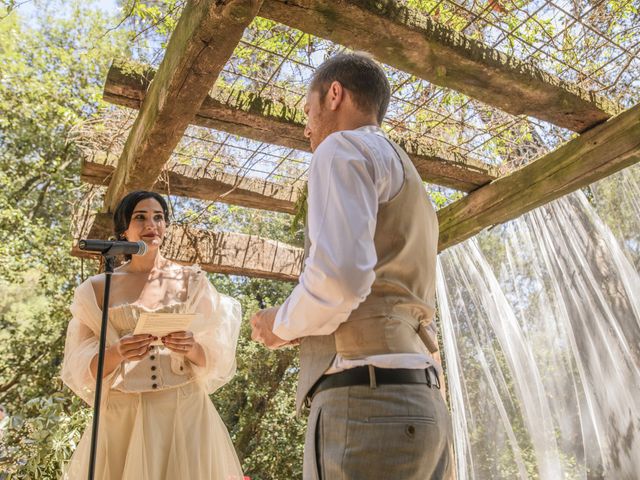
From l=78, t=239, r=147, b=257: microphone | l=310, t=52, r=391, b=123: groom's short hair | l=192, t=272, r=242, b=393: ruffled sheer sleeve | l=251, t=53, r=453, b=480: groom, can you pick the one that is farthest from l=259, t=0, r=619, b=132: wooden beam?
l=192, t=272, r=242, b=393: ruffled sheer sleeve

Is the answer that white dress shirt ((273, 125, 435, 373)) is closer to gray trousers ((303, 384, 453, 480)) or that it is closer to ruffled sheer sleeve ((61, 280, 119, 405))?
gray trousers ((303, 384, 453, 480))

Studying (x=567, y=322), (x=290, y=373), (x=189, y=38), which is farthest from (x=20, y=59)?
(x=567, y=322)

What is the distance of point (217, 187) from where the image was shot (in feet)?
12.0

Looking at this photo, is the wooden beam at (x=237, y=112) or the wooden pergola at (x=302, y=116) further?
the wooden beam at (x=237, y=112)

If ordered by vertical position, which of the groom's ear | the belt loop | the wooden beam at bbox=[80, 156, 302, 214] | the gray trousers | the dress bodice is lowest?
the gray trousers

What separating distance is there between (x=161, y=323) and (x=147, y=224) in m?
0.69

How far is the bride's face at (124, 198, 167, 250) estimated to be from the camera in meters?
2.62

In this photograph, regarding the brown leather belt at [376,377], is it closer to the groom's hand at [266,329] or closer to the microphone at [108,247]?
the groom's hand at [266,329]

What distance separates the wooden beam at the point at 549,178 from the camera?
2.66 meters

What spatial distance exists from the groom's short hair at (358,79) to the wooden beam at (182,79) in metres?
0.48

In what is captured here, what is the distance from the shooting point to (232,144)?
136 inches

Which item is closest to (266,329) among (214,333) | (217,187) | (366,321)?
(366,321)

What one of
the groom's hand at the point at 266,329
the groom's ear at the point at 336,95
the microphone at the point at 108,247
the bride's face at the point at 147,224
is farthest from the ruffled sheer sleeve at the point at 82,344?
the groom's ear at the point at 336,95

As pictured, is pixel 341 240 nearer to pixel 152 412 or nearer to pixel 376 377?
pixel 376 377
